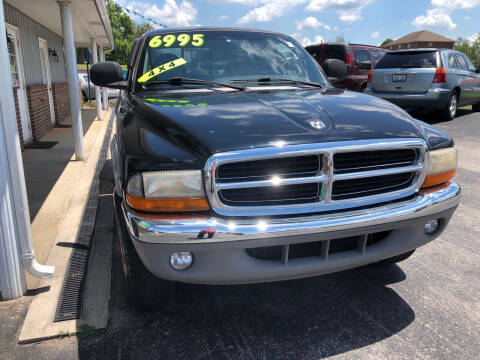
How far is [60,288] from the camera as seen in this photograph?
3.02 m

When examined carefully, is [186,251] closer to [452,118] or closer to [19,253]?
[19,253]

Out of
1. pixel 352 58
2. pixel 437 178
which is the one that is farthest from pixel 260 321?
pixel 352 58

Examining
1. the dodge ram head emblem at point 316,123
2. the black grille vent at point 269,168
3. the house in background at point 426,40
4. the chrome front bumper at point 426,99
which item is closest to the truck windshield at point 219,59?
the dodge ram head emblem at point 316,123

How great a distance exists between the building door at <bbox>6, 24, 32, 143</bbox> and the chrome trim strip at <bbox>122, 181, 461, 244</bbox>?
23.5 ft

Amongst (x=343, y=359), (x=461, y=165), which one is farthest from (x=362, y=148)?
(x=461, y=165)

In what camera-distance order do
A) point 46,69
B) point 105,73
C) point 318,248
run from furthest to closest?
point 46,69
point 105,73
point 318,248

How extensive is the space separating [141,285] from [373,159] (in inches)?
60.0

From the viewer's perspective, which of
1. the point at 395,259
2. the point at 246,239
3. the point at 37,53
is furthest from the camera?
the point at 37,53

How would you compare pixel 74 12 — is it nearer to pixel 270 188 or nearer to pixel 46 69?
pixel 46 69

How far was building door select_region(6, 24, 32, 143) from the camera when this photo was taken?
319 inches

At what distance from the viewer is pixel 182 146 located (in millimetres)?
2209

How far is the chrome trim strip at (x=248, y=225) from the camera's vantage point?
2.05 metres

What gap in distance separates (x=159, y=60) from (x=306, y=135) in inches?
69.1

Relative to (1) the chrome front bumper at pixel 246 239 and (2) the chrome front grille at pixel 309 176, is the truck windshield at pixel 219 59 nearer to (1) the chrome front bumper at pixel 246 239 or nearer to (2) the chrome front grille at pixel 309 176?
(2) the chrome front grille at pixel 309 176
